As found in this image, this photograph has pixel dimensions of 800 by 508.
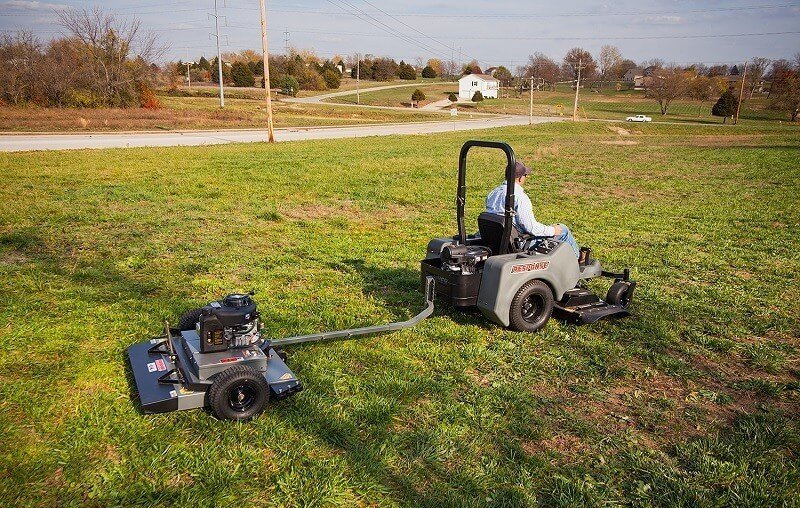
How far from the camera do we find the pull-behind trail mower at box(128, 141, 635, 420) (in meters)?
3.90

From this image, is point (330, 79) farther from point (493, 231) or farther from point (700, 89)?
point (493, 231)

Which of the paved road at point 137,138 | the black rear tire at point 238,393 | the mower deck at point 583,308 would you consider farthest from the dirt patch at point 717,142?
the black rear tire at point 238,393

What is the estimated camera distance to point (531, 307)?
5.68 metres

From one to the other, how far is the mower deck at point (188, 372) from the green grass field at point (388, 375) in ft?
0.50

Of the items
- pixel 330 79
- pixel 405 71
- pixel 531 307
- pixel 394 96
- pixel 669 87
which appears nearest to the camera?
pixel 531 307

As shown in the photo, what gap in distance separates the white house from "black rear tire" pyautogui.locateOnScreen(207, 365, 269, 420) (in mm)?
98572

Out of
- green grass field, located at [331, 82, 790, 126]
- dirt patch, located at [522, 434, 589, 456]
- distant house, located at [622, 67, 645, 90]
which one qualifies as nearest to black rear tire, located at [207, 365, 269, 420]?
dirt patch, located at [522, 434, 589, 456]

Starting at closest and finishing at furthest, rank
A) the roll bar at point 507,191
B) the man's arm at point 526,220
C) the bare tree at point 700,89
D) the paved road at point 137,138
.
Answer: the roll bar at point 507,191 → the man's arm at point 526,220 → the paved road at point 137,138 → the bare tree at point 700,89

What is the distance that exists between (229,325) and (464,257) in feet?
8.01

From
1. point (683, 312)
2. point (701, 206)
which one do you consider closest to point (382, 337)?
point (683, 312)

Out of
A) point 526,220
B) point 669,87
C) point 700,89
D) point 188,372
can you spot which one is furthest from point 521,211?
point 700,89

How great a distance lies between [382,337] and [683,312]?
3.43 metres

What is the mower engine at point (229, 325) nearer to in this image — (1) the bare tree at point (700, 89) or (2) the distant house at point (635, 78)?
(1) the bare tree at point (700, 89)

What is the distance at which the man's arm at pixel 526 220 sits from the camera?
18.7 feet
